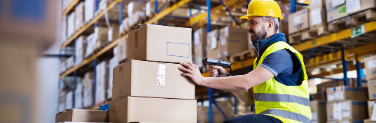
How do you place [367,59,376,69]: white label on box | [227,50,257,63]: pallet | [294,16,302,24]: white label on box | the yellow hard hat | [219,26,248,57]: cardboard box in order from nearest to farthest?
1. the yellow hard hat
2. [367,59,376,69]: white label on box
3. [294,16,302,24]: white label on box
4. [227,50,257,63]: pallet
5. [219,26,248,57]: cardboard box

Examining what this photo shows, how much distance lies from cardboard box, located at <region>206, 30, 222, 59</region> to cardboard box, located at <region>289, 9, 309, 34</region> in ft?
5.35

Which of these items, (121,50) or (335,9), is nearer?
(335,9)

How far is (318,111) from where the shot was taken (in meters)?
5.52

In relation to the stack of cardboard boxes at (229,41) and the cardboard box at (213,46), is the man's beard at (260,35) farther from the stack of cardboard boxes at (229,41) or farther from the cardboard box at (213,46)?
the cardboard box at (213,46)

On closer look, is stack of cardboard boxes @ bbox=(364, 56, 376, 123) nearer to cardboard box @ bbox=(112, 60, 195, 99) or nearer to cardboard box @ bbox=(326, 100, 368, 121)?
cardboard box @ bbox=(326, 100, 368, 121)

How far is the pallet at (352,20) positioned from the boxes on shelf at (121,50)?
4786mm

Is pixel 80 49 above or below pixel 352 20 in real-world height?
above

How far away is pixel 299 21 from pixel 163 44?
316 centimetres

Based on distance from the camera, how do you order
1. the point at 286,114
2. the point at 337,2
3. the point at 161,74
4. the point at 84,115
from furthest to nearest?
the point at 337,2
the point at 84,115
the point at 161,74
the point at 286,114

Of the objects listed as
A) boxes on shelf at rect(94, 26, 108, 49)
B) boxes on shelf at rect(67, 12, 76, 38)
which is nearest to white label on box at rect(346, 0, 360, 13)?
boxes on shelf at rect(94, 26, 108, 49)

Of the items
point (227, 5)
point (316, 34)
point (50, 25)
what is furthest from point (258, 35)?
point (227, 5)

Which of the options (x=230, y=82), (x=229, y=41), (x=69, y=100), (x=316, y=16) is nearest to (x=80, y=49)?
(x=69, y=100)

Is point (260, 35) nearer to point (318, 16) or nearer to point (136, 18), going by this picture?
point (318, 16)

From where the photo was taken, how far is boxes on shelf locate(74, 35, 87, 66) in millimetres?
11109
